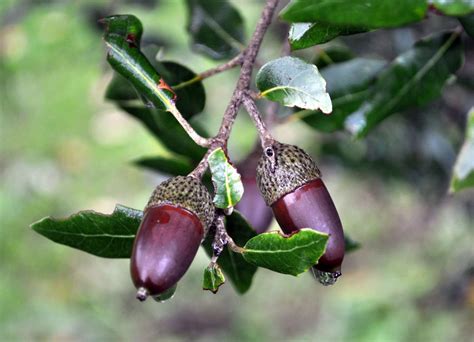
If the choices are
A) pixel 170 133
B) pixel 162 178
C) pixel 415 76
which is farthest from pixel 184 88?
pixel 162 178

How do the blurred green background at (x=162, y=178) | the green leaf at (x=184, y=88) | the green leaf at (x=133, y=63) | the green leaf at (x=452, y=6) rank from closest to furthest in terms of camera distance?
the green leaf at (x=452, y=6), the green leaf at (x=133, y=63), the green leaf at (x=184, y=88), the blurred green background at (x=162, y=178)

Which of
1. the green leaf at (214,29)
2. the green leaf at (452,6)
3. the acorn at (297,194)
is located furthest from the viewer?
the green leaf at (214,29)

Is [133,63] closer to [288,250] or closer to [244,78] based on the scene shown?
[244,78]

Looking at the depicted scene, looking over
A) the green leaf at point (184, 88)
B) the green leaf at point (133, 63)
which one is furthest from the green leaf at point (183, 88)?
the green leaf at point (133, 63)

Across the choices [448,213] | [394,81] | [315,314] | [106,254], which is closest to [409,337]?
[448,213]

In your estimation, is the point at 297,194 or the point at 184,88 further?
the point at 184,88

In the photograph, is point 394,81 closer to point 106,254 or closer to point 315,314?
point 106,254

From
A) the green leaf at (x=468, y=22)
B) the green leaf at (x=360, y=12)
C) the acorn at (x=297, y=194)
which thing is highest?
the green leaf at (x=360, y=12)

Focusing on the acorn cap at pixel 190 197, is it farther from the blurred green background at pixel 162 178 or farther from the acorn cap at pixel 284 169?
the blurred green background at pixel 162 178
